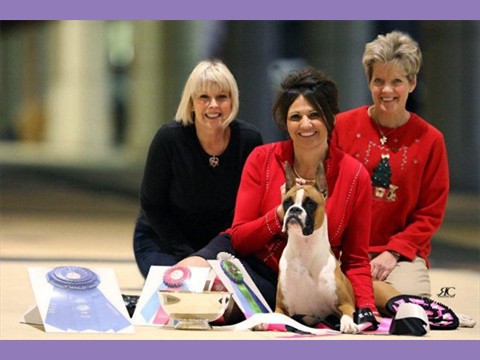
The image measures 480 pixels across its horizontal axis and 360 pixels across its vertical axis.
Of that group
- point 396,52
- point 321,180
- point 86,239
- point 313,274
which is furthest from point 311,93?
point 86,239

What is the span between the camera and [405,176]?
499cm

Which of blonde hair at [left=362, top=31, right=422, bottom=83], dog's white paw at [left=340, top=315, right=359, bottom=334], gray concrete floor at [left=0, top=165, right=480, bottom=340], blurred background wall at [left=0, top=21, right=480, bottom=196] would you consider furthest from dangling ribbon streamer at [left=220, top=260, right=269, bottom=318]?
blurred background wall at [left=0, top=21, right=480, bottom=196]

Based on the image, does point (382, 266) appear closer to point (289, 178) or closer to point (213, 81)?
point (289, 178)

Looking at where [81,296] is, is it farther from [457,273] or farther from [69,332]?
[457,273]

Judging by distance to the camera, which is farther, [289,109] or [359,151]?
[359,151]

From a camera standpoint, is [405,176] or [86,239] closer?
[405,176]

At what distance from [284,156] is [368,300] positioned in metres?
0.68

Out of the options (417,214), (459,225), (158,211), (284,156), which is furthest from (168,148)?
(459,225)

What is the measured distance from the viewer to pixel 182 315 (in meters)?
4.41

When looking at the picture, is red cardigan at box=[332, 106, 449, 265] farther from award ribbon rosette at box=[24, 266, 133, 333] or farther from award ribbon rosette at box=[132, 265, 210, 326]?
award ribbon rosette at box=[24, 266, 133, 333]

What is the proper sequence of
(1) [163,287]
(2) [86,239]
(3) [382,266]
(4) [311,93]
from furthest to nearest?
(2) [86,239], (3) [382,266], (1) [163,287], (4) [311,93]

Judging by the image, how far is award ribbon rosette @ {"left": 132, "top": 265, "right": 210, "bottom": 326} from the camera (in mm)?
4598

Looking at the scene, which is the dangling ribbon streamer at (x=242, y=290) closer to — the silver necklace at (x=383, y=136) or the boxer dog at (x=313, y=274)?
the boxer dog at (x=313, y=274)

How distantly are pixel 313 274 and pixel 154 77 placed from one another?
522cm
